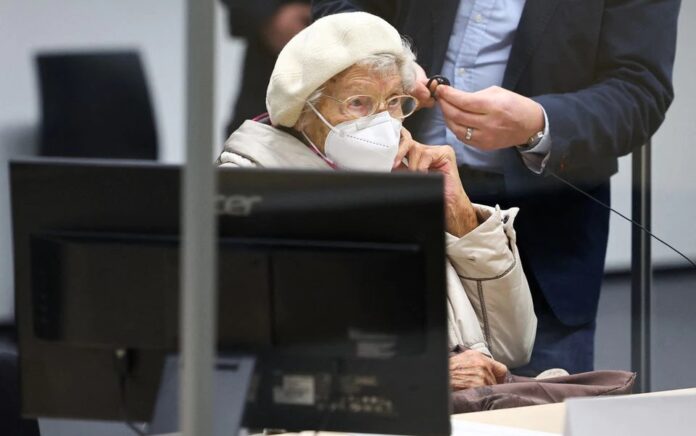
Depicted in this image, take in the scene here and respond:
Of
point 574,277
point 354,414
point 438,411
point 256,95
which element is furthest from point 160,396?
point 574,277

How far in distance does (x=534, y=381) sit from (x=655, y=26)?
1.28 m

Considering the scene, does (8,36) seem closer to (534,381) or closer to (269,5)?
(269,5)

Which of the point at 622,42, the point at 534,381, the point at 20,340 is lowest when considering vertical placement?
the point at 534,381

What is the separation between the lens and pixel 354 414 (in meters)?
1.61

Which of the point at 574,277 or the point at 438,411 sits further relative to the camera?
the point at 574,277

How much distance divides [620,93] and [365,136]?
3.09ft

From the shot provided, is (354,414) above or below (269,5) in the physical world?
below

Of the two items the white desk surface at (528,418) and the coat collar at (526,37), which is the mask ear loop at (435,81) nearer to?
the coat collar at (526,37)

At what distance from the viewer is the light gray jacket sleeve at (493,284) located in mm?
2830

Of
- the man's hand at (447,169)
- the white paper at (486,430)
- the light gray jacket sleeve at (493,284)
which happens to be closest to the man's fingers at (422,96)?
the man's hand at (447,169)

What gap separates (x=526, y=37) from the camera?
335cm

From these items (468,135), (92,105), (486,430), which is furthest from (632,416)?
(92,105)

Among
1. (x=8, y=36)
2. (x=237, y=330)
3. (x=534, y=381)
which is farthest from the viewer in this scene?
(x=8, y=36)

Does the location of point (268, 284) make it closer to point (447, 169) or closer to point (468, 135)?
point (447, 169)
